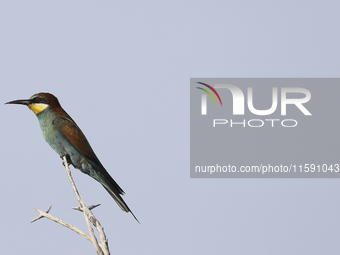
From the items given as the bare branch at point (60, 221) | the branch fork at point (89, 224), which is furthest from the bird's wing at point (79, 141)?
the bare branch at point (60, 221)

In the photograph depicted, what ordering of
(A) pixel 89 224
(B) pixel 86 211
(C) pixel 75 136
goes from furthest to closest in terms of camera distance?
(C) pixel 75 136 → (B) pixel 86 211 → (A) pixel 89 224

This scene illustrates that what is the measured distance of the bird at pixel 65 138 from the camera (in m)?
7.79

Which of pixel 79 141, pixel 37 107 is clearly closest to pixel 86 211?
pixel 79 141

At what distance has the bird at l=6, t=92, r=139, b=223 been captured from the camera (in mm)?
7789

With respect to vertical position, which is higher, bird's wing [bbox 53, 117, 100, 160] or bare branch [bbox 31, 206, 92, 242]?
bird's wing [bbox 53, 117, 100, 160]

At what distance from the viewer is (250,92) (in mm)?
11477

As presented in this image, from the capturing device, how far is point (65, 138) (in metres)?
7.79

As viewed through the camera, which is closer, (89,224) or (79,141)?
(89,224)

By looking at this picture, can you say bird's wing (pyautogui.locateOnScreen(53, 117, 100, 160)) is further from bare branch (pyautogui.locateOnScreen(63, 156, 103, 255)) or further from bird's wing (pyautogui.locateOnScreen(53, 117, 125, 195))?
bare branch (pyautogui.locateOnScreen(63, 156, 103, 255))

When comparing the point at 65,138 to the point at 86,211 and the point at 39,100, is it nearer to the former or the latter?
the point at 39,100

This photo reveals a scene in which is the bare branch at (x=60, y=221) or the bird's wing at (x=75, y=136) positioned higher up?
the bird's wing at (x=75, y=136)

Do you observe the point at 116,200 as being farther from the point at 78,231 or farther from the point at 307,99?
the point at 307,99

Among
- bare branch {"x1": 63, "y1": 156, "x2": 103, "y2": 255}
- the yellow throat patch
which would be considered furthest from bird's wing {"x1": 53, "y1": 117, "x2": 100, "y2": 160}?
bare branch {"x1": 63, "y1": 156, "x2": 103, "y2": 255}

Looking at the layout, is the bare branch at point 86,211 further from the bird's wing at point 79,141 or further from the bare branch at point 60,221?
the bird's wing at point 79,141
